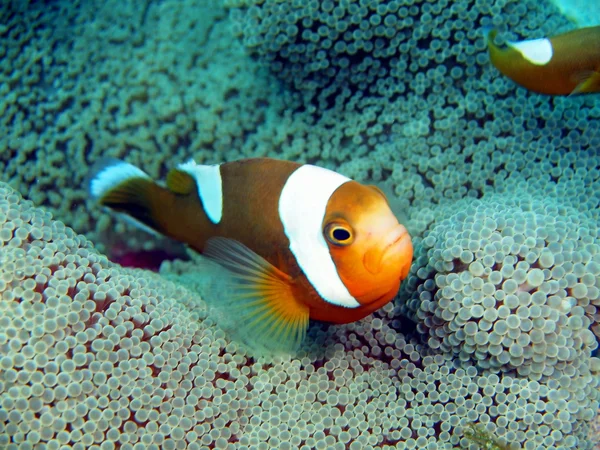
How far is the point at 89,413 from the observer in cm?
122

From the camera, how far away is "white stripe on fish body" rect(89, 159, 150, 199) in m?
1.83

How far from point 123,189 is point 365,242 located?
105cm

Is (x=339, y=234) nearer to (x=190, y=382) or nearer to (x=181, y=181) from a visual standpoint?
(x=190, y=382)

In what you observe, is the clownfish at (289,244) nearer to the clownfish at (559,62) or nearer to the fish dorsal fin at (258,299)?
the fish dorsal fin at (258,299)

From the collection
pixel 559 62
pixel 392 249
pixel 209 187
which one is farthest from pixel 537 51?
pixel 209 187

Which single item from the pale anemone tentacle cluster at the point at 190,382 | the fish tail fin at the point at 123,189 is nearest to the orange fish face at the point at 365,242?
the pale anemone tentacle cluster at the point at 190,382

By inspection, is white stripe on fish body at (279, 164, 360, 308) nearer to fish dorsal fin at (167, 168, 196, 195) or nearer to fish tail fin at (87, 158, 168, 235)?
fish dorsal fin at (167, 168, 196, 195)

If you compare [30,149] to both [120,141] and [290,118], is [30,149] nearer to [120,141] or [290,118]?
[120,141]

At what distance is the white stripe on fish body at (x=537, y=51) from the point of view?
1798 millimetres

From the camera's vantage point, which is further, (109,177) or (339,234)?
(109,177)

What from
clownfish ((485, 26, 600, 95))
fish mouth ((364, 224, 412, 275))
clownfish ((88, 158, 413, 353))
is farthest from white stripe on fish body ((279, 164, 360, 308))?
clownfish ((485, 26, 600, 95))

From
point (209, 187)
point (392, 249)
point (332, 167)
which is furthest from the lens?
point (332, 167)

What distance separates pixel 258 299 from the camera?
139 centimetres

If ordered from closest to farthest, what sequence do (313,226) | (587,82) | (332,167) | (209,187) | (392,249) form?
1. (392,249)
2. (313,226)
3. (209,187)
4. (587,82)
5. (332,167)
